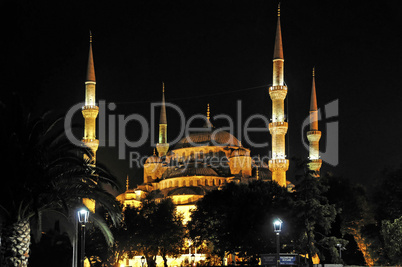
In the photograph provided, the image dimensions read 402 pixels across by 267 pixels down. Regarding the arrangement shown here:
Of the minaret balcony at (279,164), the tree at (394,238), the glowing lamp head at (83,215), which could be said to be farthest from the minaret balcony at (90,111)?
the glowing lamp head at (83,215)

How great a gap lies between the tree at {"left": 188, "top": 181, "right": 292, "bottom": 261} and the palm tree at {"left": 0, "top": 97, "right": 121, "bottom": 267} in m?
18.4

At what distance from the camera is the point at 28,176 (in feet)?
57.6

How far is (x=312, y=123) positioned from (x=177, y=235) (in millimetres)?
21906

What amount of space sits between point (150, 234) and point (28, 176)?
35.0m

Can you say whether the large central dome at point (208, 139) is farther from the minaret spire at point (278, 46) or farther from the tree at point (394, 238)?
the tree at point (394, 238)

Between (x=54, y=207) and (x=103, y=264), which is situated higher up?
(x=54, y=207)

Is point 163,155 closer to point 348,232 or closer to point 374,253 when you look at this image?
point 348,232

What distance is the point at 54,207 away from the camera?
64.6 ft

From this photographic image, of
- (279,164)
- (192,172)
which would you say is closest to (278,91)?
(279,164)

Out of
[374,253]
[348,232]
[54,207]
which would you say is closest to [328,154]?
[348,232]

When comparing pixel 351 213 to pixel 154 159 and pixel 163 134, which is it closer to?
pixel 154 159

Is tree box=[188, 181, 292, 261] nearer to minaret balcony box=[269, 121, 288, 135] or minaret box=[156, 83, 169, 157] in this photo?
minaret balcony box=[269, 121, 288, 135]

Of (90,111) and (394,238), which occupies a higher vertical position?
(90,111)

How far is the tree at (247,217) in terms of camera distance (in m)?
36.1
